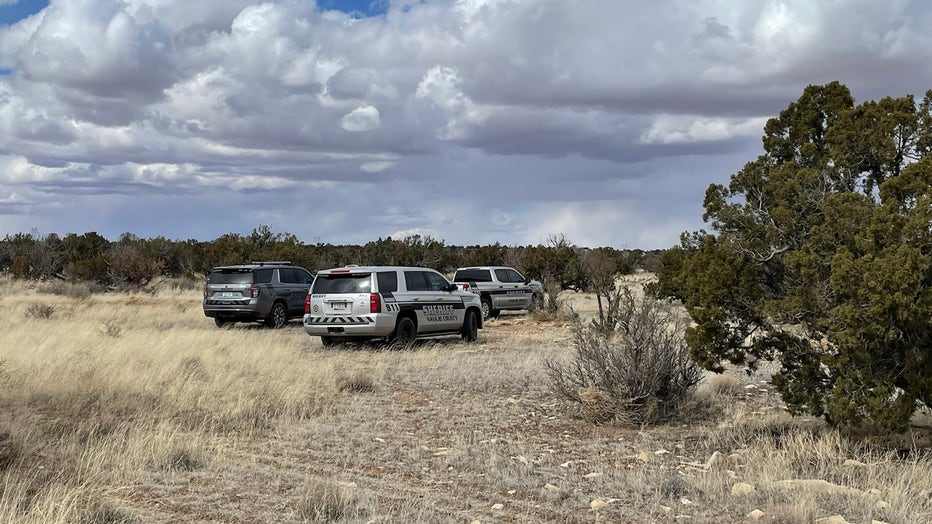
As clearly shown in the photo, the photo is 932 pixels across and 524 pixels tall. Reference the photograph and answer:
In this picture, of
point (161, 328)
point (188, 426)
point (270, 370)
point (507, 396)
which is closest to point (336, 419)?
point (188, 426)

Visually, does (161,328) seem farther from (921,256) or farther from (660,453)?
(921,256)

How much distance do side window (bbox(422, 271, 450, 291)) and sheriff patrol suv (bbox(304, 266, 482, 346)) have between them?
27 mm

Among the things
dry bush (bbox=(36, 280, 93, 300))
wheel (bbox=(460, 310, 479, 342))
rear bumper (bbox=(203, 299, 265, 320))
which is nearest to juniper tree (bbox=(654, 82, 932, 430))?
wheel (bbox=(460, 310, 479, 342))

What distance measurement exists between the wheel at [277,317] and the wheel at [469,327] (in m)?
5.79

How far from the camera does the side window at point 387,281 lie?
1731 cm

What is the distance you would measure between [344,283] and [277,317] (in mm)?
6103

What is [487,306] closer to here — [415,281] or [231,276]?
[231,276]

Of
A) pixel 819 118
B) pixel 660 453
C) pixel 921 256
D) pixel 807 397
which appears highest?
pixel 819 118

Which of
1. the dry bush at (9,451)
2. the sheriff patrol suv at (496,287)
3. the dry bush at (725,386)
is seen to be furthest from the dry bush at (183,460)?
the sheriff patrol suv at (496,287)

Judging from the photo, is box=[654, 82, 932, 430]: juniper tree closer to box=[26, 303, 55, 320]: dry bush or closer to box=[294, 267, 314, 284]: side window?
box=[294, 267, 314, 284]: side window

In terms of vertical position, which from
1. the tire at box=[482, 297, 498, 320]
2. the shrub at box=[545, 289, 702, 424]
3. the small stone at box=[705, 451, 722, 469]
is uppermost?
the tire at box=[482, 297, 498, 320]

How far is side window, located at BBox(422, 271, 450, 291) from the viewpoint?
1877 cm

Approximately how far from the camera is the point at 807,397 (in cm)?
793

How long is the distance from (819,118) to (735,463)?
3.70 meters
